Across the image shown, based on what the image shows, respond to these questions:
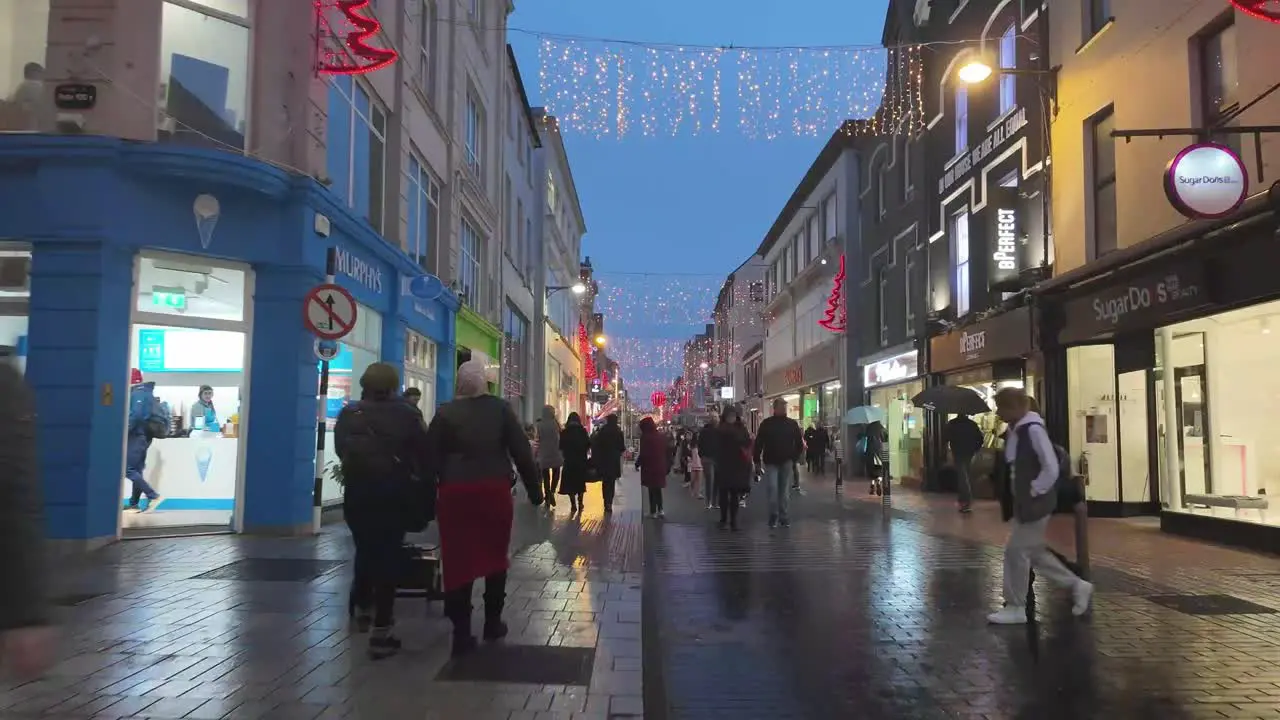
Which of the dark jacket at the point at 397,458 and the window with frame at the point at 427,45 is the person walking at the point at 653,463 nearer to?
the window with frame at the point at 427,45

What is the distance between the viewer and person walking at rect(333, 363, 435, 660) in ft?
17.9

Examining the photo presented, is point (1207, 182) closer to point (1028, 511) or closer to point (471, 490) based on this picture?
point (1028, 511)

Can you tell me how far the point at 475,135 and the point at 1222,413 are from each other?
17.3m

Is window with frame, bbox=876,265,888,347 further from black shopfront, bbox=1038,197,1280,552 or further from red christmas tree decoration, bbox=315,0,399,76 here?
red christmas tree decoration, bbox=315,0,399,76

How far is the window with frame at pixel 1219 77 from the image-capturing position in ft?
36.5

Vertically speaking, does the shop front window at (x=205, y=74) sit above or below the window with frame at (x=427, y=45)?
below

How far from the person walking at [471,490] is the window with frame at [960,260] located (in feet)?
52.4

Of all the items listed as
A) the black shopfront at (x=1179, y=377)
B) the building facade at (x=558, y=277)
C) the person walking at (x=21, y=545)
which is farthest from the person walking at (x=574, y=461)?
the building facade at (x=558, y=277)

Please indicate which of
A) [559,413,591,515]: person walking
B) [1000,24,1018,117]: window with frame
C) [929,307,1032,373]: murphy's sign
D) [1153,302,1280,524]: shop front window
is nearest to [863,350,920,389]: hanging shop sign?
[929,307,1032,373]: murphy's sign

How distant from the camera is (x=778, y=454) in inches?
508

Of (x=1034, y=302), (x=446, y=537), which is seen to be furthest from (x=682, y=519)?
(x=446, y=537)

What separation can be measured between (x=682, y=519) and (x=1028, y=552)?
8412 millimetres

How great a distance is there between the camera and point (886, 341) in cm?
2603

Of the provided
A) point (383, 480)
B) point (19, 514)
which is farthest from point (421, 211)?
point (19, 514)
